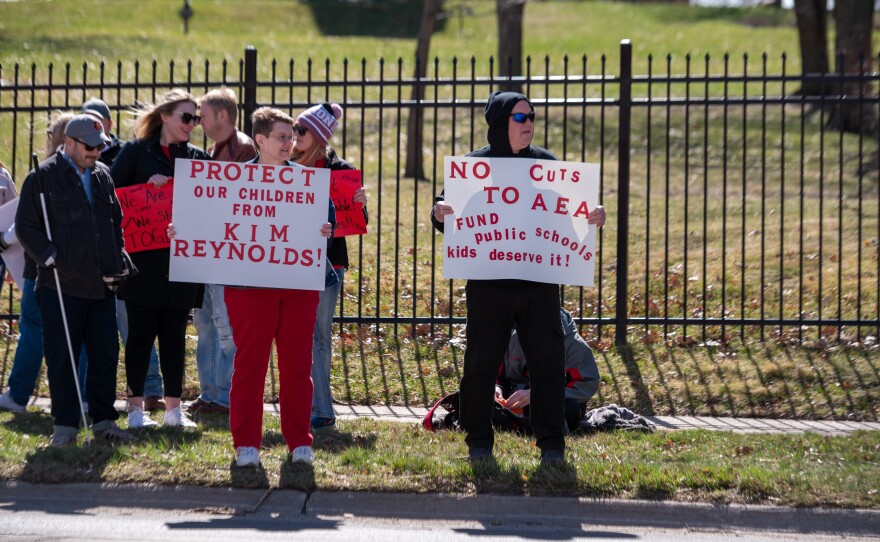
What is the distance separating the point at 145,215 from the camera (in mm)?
6801

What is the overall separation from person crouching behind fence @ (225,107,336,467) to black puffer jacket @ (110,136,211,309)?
795 millimetres

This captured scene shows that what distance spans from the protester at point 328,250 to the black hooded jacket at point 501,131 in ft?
2.47

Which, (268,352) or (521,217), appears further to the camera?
(521,217)

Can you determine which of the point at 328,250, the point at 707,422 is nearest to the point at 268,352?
the point at 328,250

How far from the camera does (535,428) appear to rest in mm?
6137

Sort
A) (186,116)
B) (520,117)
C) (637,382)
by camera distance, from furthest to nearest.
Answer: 1. (637,382)
2. (186,116)
3. (520,117)

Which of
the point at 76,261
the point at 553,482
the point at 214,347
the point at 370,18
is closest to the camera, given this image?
the point at 553,482

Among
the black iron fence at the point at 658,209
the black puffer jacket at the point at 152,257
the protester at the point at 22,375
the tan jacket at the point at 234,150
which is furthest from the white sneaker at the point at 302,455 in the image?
the black iron fence at the point at 658,209

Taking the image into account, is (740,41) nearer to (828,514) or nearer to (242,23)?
(242,23)

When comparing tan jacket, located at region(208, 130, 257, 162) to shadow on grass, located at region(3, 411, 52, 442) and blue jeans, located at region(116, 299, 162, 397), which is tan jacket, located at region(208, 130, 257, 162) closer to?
blue jeans, located at region(116, 299, 162, 397)

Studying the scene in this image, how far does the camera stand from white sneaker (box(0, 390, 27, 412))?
24.3 feet

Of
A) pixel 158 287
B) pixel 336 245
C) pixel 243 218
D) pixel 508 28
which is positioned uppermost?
pixel 508 28

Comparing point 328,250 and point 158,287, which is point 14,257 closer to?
point 158,287

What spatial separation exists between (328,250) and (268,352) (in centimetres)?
97
